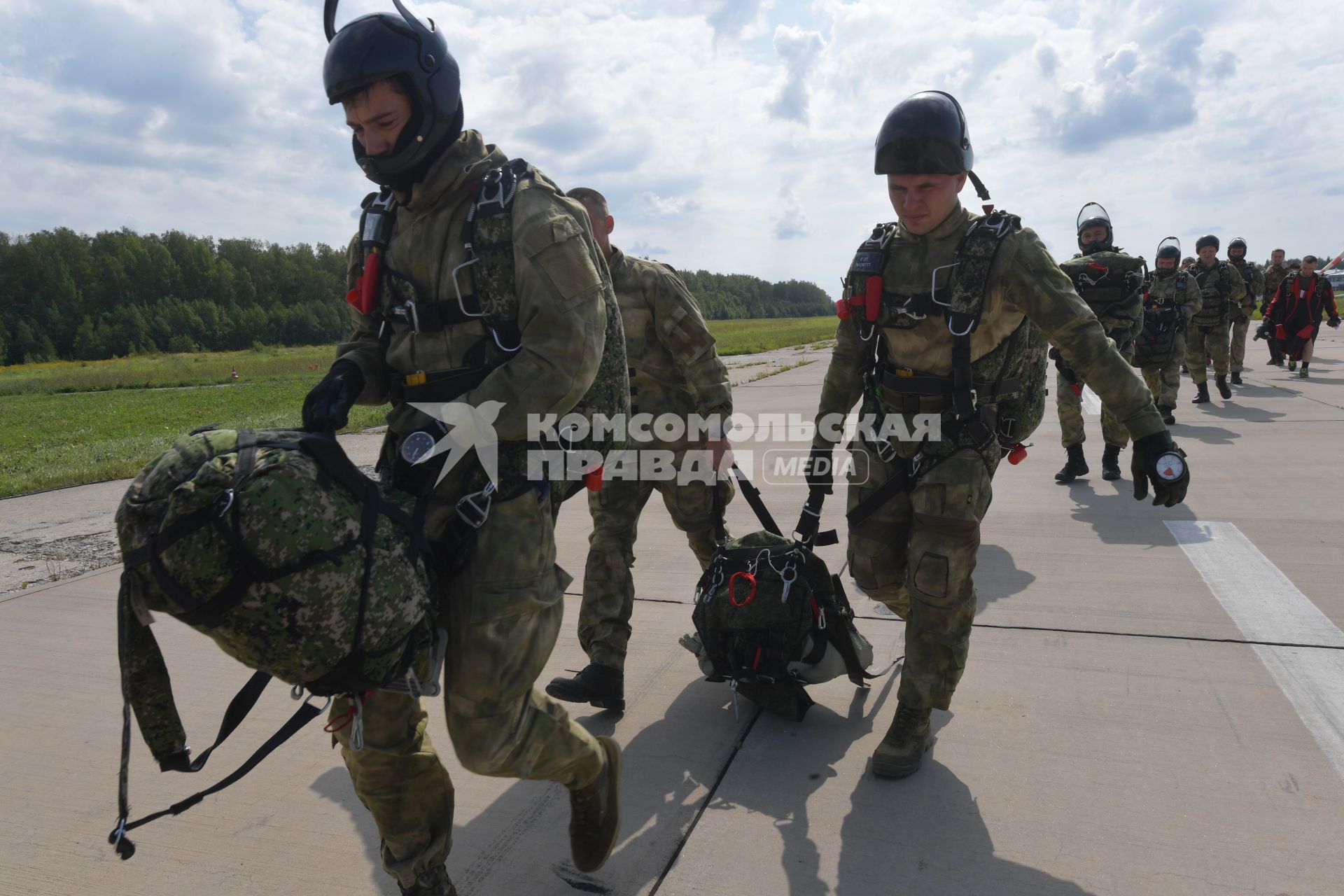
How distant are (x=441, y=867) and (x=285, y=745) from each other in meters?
1.23

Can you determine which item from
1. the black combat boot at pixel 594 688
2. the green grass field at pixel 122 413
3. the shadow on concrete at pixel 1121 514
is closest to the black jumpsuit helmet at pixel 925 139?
the black combat boot at pixel 594 688

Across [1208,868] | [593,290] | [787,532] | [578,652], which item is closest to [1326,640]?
[1208,868]

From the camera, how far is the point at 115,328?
241 ft

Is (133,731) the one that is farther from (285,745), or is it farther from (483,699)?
(483,699)

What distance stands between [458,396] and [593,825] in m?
1.22

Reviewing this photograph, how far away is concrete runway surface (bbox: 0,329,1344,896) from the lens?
2.34m

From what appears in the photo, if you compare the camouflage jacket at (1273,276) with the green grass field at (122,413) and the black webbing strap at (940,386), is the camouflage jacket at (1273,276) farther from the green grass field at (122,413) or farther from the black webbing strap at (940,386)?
the black webbing strap at (940,386)

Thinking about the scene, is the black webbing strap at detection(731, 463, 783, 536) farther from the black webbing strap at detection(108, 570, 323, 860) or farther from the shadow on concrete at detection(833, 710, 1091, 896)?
the black webbing strap at detection(108, 570, 323, 860)

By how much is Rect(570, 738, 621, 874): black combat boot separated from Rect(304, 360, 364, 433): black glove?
1171mm

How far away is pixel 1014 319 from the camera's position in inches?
118

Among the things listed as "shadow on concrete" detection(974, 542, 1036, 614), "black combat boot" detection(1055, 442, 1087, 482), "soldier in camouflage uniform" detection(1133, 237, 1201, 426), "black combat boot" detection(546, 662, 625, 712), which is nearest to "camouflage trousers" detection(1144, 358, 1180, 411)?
"soldier in camouflage uniform" detection(1133, 237, 1201, 426)

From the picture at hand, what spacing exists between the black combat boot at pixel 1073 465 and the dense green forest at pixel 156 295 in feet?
210

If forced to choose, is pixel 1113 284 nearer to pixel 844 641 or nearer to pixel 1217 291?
pixel 844 641
